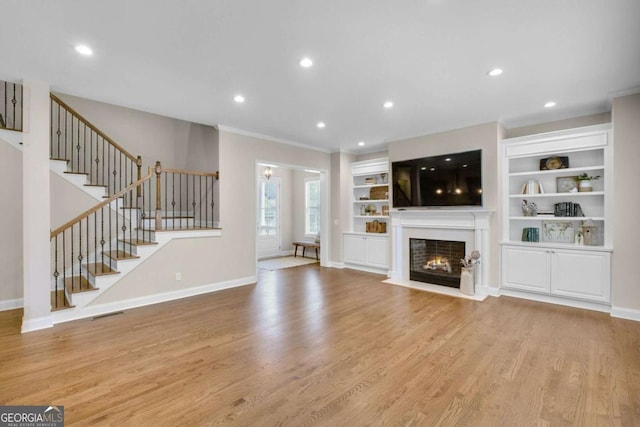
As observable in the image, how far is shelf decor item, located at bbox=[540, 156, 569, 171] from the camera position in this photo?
4.48 metres

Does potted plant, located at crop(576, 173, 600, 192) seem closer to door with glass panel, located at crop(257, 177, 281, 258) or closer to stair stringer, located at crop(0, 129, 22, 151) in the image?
door with glass panel, located at crop(257, 177, 281, 258)

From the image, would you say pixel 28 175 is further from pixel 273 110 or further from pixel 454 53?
pixel 454 53

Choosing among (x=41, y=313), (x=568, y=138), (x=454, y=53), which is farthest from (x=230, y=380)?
(x=568, y=138)

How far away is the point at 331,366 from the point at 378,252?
4.09m

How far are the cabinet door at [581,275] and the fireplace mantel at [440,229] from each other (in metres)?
0.88

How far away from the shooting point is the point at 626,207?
3695 millimetres

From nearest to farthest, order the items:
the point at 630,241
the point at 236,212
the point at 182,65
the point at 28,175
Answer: the point at 182,65
the point at 28,175
the point at 630,241
the point at 236,212

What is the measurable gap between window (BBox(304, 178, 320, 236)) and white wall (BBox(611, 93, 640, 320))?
6.43 m

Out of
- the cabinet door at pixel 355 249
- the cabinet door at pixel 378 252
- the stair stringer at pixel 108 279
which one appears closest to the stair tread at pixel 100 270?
the stair stringer at pixel 108 279

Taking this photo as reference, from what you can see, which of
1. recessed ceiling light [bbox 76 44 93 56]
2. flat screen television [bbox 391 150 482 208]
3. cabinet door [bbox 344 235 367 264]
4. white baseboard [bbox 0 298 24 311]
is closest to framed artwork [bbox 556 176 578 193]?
flat screen television [bbox 391 150 482 208]

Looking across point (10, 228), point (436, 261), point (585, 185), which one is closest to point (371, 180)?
point (436, 261)

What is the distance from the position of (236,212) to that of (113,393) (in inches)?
136

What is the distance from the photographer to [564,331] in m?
3.36

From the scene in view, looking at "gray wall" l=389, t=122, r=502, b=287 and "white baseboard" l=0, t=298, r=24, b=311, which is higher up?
"gray wall" l=389, t=122, r=502, b=287
